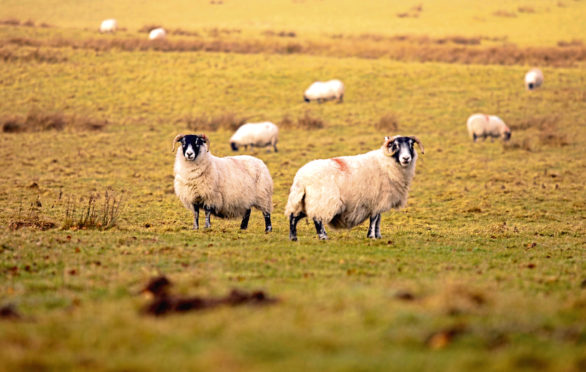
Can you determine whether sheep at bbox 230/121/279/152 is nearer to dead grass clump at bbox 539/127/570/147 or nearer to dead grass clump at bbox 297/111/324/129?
dead grass clump at bbox 297/111/324/129

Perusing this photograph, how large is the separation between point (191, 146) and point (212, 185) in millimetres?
895

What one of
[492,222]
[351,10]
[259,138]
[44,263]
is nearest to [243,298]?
[44,263]

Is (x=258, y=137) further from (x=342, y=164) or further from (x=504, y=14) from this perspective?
(x=504, y=14)

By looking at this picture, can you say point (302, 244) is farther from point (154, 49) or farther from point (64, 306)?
point (154, 49)

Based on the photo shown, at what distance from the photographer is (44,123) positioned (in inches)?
1190

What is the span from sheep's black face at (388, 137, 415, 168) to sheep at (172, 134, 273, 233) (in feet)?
10.3

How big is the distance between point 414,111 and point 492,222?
19478 mm

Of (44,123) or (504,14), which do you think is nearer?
(44,123)

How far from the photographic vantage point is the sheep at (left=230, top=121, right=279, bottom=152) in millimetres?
27688

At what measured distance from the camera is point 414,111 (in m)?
34.4

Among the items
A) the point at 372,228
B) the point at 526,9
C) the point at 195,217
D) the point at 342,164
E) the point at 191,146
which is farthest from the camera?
the point at 526,9

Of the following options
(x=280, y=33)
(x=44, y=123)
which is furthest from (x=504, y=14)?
(x=44, y=123)

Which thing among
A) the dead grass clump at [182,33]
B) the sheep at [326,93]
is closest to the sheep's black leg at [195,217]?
the sheep at [326,93]

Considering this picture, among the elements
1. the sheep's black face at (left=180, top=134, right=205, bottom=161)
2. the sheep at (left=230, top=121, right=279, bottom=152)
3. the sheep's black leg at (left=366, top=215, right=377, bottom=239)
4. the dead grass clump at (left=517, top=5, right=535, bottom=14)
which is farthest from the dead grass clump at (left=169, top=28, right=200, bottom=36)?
the sheep's black leg at (left=366, top=215, right=377, bottom=239)
